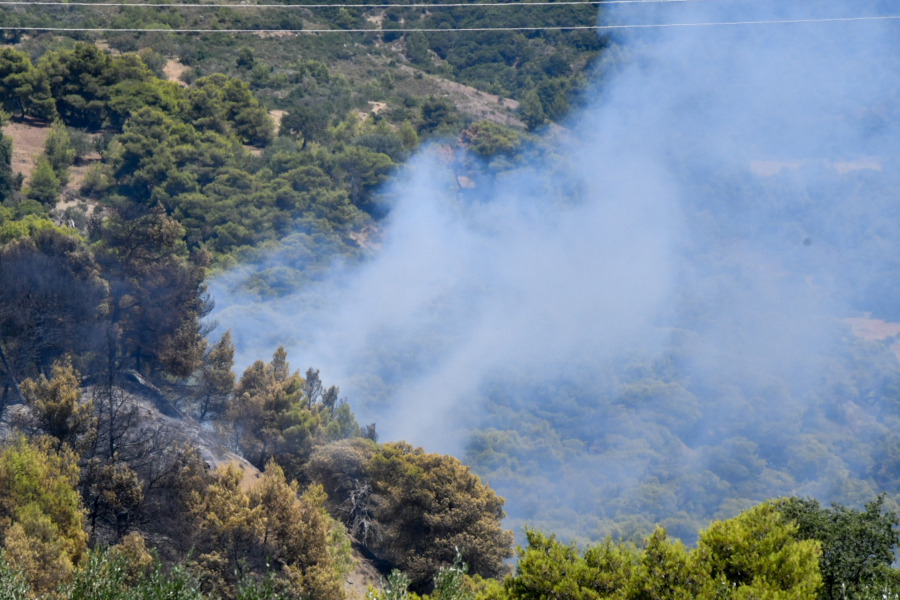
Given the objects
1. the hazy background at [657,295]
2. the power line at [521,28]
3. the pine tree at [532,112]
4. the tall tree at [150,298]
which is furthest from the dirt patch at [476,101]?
the tall tree at [150,298]

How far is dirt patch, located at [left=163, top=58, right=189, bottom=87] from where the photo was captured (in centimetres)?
5906

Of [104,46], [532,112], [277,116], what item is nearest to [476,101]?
[532,112]

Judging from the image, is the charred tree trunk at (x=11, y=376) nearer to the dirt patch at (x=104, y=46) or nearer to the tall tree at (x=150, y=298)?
the tall tree at (x=150, y=298)

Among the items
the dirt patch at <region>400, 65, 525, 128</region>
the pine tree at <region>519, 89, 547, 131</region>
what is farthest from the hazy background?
the dirt patch at <region>400, 65, 525, 128</region>

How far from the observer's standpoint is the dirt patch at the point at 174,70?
59062mm

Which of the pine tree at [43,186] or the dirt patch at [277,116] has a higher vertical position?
the dirt patch at [277,116]

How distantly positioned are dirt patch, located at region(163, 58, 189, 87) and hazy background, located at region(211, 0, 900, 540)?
18.1m

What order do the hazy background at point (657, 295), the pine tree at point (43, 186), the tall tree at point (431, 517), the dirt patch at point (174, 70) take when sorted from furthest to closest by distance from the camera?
the dirt patch at point (174, 70) → the hazy background at point (657, 295) → the pine tree at point (43, 186) → the tall tree at point (431, 517)

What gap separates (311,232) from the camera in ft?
154

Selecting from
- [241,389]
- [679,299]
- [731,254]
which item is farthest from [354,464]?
[731,254]

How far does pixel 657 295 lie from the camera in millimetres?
57781

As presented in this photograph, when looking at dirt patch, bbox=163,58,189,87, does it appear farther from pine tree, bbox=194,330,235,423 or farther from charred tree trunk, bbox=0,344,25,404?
charred tree trunk, bbox=0,344,25,404

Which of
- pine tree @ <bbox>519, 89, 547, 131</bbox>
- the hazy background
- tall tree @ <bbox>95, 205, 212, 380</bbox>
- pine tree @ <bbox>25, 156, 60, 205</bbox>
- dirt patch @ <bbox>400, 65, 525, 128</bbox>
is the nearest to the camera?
tall tree @ <bbox>95, 205, 212, 380</bbox>

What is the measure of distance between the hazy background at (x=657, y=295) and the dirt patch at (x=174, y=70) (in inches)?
711
